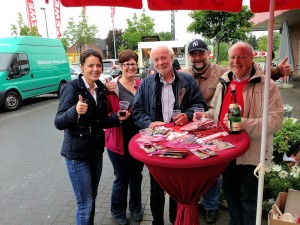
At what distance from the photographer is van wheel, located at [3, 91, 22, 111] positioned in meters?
11.0

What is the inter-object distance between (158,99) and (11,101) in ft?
33.2

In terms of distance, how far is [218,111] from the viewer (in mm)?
2699

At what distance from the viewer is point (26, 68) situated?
38.4 feet

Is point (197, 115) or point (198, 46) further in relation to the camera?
point (198, 46)

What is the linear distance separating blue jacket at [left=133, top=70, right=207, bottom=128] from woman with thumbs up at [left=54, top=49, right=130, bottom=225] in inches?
14.5

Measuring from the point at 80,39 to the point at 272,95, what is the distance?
36.7 m

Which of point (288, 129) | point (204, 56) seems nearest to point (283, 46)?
point (288, 129)

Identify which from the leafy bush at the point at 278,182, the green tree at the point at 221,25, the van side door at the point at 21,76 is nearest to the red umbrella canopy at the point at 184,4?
the leafy bush at the point at 278,182

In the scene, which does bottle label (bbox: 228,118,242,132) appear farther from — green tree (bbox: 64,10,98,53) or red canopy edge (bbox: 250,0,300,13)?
green tree (bbox: 64,10,98,53)

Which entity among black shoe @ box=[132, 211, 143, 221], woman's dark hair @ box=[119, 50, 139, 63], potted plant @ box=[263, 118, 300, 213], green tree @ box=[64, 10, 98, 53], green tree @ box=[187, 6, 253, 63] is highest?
green tree @ box=[64, 10, 98, 53]

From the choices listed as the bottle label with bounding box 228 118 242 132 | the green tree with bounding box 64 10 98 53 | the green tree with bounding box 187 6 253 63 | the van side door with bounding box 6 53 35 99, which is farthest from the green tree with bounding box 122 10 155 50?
the bottle label with bounding box 228 118 242 132

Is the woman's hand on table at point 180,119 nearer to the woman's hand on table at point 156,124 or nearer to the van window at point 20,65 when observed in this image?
the woman's hand on table at point 156,124

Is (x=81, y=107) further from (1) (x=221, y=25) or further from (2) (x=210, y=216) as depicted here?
(1) (x=221, y=25)

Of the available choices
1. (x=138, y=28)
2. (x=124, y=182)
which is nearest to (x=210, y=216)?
(x=124, y=182)
